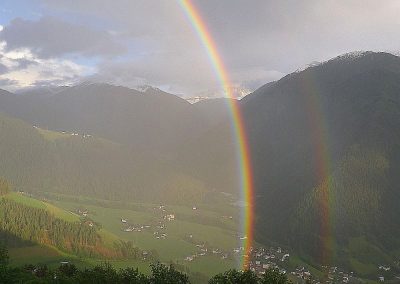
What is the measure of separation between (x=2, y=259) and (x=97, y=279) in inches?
1379

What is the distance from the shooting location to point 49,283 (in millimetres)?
98812

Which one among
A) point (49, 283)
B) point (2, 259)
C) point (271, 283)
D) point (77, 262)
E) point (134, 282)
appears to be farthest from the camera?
point (77, 262)

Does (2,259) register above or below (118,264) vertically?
above

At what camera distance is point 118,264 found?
199 metres

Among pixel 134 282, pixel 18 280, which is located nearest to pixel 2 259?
pixel 18 280

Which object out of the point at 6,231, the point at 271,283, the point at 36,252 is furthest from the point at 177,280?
the point at 6,231

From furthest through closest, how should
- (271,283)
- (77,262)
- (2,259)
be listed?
(77,262)
(2,259)
(271,283)

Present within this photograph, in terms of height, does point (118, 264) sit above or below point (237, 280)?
below

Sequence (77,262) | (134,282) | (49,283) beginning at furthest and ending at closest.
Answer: (77,262), (134,282), (49,283)

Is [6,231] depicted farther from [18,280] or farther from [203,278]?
[18,280]

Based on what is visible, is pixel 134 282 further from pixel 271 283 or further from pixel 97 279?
pixel 271 283

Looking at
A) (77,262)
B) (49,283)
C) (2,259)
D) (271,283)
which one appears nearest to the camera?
(271,283)

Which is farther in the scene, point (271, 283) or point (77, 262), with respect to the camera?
point (77, 262)

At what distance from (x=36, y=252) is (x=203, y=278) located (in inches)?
3014
